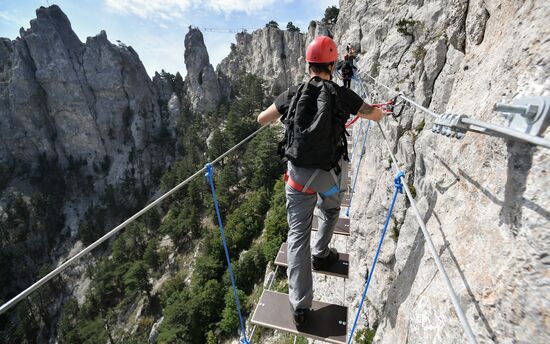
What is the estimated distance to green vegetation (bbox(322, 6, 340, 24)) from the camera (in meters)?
53.7

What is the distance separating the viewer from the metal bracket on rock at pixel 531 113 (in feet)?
4.59

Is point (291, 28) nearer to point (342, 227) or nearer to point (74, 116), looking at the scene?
point (74, 116)

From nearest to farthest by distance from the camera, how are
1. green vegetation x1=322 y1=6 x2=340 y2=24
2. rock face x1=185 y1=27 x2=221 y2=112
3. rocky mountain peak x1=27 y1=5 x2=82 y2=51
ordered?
green vegetation x1=322 y1=6 x2=340 y2=24, rocky mountain peak x1=27 y1=5 x2=82 y2=51, rock face x1=185 y1=27 x2=221 y2=112

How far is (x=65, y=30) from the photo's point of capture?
212ft

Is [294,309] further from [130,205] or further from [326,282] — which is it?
[130,205]

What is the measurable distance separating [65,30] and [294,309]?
8750 cm

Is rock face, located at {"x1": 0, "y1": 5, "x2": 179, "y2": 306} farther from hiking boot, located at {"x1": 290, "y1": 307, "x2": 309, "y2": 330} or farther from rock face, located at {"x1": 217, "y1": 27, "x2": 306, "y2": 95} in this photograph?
hiking boot, located at {"x1": 290, "y1": 307, "x2": 309, "y2": 330}

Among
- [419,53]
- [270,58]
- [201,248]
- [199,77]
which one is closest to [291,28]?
[270,58]

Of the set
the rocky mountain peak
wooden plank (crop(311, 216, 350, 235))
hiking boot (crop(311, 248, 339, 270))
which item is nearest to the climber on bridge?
hiking boot (crop(311, 248, 339, 270))

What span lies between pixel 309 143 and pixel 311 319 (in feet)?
6.85

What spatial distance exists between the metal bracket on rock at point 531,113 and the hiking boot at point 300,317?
103 inches

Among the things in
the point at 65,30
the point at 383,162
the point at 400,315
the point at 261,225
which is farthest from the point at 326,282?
the point at 65,30

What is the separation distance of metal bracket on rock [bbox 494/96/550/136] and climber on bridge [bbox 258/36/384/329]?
1.51m

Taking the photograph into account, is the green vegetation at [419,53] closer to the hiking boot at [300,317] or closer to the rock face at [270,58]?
the hiking boot at [300,317]
